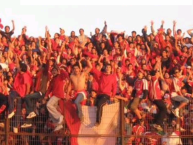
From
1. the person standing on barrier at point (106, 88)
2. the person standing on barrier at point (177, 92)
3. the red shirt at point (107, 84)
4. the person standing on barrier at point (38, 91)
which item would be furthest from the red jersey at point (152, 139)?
the person standing on barrier at point (38, 91)

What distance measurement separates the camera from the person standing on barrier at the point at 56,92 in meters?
22.8

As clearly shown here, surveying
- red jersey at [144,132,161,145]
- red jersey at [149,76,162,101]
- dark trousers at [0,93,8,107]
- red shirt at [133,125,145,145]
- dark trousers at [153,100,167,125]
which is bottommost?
red jersey at [144,132,161,145]

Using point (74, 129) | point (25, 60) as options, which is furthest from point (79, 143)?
point (25, 60)

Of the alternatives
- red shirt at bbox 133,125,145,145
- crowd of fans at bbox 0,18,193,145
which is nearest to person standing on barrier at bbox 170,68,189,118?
crowd of fans at bbox 0,18,193,145

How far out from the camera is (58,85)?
77.5ft

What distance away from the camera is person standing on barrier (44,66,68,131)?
2280 centimetres

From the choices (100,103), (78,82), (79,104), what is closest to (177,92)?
(100,103)

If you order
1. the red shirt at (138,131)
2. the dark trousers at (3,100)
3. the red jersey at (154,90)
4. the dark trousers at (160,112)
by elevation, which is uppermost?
the red jersey at (154,90)

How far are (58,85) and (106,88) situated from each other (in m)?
1.54

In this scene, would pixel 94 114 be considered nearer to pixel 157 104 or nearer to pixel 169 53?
pixel 157 104

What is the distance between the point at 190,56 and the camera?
2836 centimetres

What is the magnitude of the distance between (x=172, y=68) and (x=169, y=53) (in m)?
1.26

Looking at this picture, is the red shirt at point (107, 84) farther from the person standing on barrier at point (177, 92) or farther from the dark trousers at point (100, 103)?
the person standing on barrier at point (177, 92)

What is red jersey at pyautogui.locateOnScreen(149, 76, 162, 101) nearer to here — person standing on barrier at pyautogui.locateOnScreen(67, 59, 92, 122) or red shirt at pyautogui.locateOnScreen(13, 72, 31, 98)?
person standing on barrier at pyautogui.locateOnScreen(67, 59, 92, 122)
